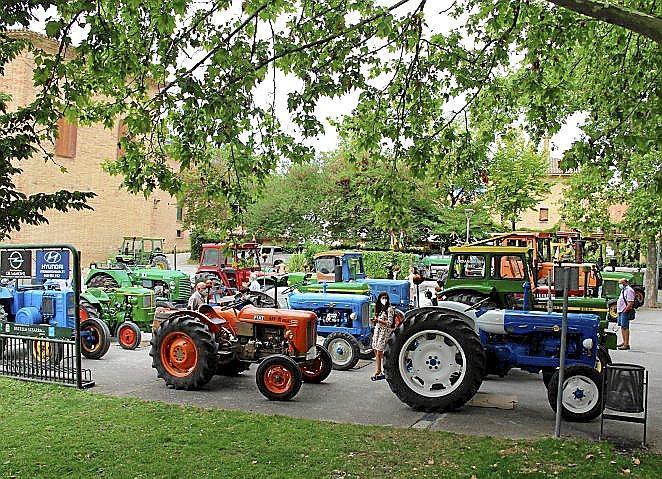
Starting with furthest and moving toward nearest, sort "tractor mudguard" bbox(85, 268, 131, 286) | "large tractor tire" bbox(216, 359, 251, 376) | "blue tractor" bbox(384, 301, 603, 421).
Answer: "tractor mudguard" bbox(85, 268, 131, 286)
"large tractor tire" bbox(216, 359, 251, 376)
"blue tractor" bbox(384, 301, 603, 421)

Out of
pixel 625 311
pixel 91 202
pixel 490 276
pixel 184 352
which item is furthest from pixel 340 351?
pixel 91 202

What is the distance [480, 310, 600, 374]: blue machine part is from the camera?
8.98 m

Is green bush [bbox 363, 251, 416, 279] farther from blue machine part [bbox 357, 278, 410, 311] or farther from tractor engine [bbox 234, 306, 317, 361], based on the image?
tractor engine [bbox 234, 306, 317, 361]

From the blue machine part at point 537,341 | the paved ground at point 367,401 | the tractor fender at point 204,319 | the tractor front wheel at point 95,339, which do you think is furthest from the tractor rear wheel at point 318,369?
the tractor front wheel at point 95,339

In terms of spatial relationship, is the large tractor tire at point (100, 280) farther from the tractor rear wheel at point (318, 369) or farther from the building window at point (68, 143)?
the building window at point (68, 143)

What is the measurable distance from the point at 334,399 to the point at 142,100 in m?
4.66

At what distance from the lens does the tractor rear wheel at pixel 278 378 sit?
361 inches

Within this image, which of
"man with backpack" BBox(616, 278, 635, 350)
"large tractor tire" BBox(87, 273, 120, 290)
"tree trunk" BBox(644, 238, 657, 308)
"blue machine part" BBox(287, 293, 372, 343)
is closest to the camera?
"blue machine part" BBox(287, 293, 372, 343)

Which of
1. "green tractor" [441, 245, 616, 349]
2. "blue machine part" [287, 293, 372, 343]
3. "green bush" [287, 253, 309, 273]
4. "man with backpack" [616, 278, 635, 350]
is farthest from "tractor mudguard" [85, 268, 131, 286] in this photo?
"green bush" [287, 253, 309, 273]

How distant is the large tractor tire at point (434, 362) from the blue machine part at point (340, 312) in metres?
3.21

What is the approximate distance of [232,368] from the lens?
10609 millimetres

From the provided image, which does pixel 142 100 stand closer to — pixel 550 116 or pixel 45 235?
pixel 550 116

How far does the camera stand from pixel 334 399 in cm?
938

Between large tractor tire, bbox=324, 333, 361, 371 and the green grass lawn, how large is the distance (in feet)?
11.6
